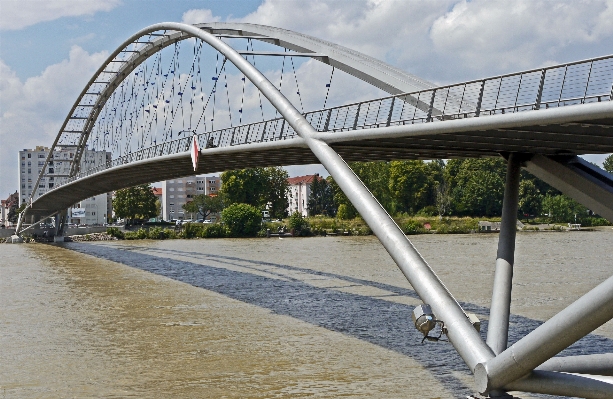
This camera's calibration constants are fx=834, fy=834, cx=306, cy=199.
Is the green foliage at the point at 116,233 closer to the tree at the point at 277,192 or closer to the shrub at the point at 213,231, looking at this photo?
the shrub at the point at 213,231

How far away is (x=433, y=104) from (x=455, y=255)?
26.9 meters

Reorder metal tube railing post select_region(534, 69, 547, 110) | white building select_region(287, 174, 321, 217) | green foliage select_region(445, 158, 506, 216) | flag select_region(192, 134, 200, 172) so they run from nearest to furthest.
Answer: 1. metal tube railing post select_region(534, 69, 547, 110)
2. flag select_region(192, 134, 200, 172)
3. green foliage select_region(445, 158, 506, 216)
4. white building select_region(287, 174, 321, 217)

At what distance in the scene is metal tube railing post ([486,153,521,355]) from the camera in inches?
484

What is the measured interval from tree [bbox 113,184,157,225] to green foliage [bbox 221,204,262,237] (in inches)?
959

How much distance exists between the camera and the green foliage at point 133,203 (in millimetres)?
93062

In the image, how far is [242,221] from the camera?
7112cm

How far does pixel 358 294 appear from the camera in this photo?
24359 millimetres

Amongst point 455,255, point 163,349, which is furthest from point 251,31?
point 455,255

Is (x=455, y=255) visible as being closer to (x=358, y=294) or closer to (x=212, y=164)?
(x=212, y=164)

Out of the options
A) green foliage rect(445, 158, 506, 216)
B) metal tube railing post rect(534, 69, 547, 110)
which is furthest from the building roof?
metal tube railing post rect(534, 69, 547, 110)

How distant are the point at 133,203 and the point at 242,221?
2640 centimetres

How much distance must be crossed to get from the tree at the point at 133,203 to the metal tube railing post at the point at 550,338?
277 feet

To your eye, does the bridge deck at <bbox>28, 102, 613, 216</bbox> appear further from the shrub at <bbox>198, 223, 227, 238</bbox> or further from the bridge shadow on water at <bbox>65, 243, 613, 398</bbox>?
the shrub at <bbox>198, 223, 227, 238</bbox>

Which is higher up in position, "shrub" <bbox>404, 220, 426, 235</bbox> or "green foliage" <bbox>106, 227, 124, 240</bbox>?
"shrub" <bbox>404, 220, 426, 235</bbox>
